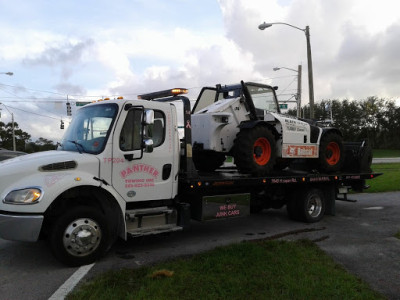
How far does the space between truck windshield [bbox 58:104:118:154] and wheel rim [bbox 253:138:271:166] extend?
294 centimetres

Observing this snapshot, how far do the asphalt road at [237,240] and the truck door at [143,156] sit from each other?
96cm

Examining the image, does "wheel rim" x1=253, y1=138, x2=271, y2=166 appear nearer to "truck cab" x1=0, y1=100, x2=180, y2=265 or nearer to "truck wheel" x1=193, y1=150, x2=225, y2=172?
"truck wheel" x1=193, y1=150, x2=225, y2=172

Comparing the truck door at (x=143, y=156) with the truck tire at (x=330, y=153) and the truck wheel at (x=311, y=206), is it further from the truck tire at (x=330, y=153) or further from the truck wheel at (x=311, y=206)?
the truck tire at (x=330, y=153)

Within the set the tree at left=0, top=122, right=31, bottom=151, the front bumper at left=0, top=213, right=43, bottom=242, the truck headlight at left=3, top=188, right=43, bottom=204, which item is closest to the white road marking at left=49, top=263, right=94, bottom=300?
the front bumper at left=0, top=213, right=43, bottom=242

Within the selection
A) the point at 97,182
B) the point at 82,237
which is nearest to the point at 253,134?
the point at 97,182

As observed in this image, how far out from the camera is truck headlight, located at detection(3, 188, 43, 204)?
15.2 feet

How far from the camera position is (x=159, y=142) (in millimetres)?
5863

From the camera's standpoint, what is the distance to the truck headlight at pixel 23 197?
4621 mm

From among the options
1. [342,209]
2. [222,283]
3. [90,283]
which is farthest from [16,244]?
[342,209]

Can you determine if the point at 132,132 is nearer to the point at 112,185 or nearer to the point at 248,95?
the point at 112,185

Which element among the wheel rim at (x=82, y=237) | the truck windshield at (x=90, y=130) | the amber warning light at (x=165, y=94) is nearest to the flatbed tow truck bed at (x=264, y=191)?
the amber warning light at (x=165, y=94)

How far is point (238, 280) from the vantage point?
4328mm

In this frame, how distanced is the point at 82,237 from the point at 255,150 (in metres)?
3.64

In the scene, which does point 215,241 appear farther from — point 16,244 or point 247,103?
point 16,244
